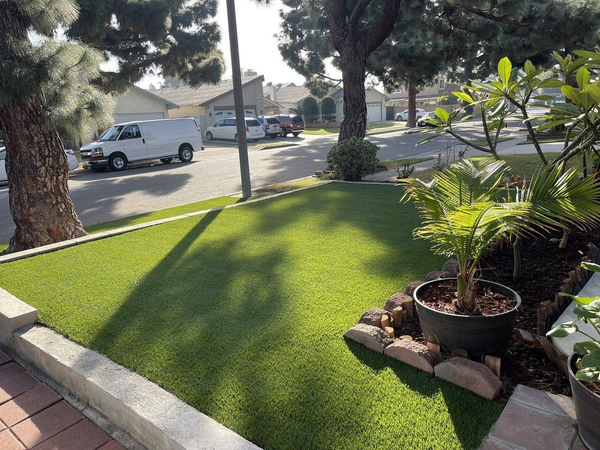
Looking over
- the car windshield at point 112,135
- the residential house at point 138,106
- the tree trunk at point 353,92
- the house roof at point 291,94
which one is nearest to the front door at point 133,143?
the car windshield at point 112,135

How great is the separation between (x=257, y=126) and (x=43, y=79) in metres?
23.8

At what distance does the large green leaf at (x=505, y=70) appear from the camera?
2.93 metres

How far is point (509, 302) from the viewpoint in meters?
2.71

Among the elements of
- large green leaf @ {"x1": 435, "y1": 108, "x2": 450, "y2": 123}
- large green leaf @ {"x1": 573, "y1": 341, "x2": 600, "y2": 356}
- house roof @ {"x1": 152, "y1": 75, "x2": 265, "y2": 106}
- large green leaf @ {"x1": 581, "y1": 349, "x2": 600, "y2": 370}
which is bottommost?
large green leaf @ {"x1": 573, "y1": 341, "x2": 600, "y2": 356}

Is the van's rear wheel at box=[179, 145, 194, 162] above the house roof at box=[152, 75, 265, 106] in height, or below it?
below

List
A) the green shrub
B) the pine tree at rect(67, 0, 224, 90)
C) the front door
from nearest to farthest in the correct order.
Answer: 1. the green shrub
2. the pine tree at rect(67, 0, 224, 90)
3. the front door

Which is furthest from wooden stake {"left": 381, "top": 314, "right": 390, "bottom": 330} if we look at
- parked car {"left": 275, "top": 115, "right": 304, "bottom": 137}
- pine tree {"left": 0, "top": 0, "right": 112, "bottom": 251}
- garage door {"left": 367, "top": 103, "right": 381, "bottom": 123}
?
garage door {"left": 367, "top": 103, "right": 381, "bottom": 123}

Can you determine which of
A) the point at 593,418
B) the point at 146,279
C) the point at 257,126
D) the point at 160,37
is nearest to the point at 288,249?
the point at 146,279

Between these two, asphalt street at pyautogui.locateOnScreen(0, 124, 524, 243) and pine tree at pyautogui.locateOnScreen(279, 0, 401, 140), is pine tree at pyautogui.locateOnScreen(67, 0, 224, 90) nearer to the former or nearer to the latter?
asphalt street at pyautogui.locateOnScreen(0, 124, 524, 243)

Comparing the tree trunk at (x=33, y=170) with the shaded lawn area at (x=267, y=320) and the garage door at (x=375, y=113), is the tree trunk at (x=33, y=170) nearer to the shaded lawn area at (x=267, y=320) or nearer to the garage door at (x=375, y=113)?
the shaded lawn area at (x=267, y=320)

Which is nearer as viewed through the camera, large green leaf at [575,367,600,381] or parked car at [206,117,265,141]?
large green leaf at [575,367,600,381]

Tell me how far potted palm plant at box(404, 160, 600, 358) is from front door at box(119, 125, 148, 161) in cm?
1563

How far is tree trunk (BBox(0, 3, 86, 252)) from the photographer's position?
5648mm

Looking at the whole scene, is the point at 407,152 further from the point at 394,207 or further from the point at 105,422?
the point at 105,422
